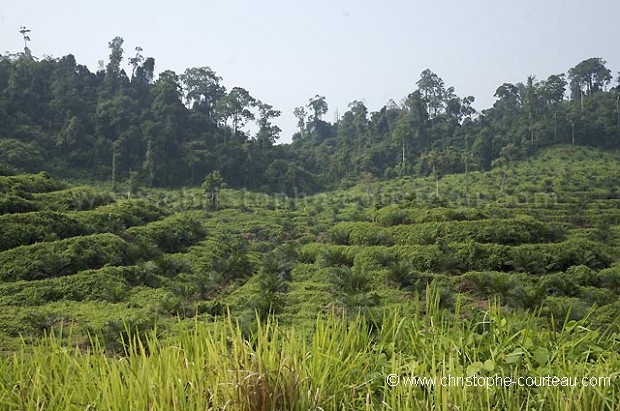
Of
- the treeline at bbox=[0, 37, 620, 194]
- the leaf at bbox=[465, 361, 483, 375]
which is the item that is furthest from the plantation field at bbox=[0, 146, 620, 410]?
the treeline at bbox=[0, 37, 620, 194]

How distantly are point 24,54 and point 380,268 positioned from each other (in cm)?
5452

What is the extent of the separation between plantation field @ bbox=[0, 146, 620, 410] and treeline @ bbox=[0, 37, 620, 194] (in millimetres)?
9344

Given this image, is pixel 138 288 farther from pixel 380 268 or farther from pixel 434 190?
pixel 434 190

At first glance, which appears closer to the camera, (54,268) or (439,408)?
(439,408)

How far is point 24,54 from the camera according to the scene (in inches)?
2143

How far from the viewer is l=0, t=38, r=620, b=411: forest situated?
6.57 ft

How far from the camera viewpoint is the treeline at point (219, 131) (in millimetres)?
41062

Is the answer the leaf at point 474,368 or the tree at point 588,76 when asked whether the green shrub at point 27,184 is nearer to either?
the leaf at point 474,368

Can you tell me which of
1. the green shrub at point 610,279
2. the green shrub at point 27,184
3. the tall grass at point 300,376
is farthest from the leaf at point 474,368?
the green shrub at point 27,184

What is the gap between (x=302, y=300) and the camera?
13.4 m

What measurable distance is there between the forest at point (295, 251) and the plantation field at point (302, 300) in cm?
3

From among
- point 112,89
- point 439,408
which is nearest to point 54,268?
point 439,408

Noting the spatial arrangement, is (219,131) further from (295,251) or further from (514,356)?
(514,356)

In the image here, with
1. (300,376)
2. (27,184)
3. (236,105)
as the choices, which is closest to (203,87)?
(236,105)
